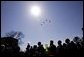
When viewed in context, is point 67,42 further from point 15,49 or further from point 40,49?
point 15,49

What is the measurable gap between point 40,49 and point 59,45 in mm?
968

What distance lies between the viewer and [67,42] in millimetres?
8961

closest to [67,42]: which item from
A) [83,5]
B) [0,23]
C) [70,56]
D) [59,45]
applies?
[59,45]

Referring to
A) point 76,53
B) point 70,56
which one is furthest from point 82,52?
point 70,56

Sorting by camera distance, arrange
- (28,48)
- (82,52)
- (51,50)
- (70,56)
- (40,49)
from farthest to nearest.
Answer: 1. (28,48)
2. (40,49)
3. (51,50)
4. (82,52)
5. (70,56)

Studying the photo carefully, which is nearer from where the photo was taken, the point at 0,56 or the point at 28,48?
the point at 0,56

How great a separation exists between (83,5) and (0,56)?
159 inches

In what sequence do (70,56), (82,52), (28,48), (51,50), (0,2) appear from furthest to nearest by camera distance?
(28,48)
(51,50)
(0,2)
(82,52)
(70,56)

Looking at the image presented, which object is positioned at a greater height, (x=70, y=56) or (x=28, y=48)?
(x=28, y=48)

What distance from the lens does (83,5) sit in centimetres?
725

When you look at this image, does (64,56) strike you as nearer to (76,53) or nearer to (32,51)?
(76,53)

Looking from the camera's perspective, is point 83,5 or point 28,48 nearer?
point 83,5

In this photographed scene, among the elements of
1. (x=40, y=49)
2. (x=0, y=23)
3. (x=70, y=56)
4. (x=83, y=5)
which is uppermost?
(x=83, y=5)

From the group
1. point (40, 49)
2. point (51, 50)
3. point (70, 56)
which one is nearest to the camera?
point (70, 56)
